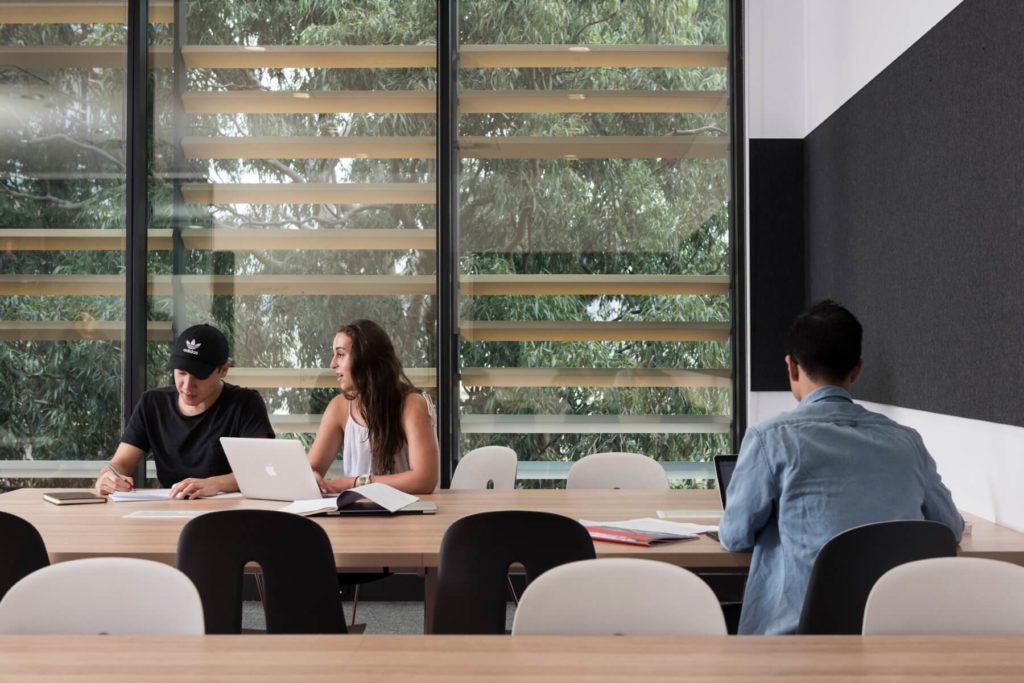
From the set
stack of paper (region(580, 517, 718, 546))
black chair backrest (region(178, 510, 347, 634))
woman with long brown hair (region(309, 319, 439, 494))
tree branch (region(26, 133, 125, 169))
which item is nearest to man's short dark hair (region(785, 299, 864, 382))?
stack of paper (region(580, 517, 718, 546))

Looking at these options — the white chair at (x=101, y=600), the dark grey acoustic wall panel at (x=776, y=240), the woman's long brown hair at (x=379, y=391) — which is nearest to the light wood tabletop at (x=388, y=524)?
the woman's long brown hair at (x=379, y=391)

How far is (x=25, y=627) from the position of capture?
2.01 meters

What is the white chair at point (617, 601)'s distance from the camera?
77.5 inches

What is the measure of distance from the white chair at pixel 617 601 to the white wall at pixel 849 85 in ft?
5.16

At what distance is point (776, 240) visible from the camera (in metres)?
5.35

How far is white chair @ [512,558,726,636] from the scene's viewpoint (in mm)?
1968

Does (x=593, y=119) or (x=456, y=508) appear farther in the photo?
(x=593, y=119)

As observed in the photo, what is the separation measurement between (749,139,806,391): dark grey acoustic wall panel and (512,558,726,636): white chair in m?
3.53

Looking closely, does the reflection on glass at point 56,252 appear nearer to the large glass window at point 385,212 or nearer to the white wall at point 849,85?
the large glass window at point 385,212

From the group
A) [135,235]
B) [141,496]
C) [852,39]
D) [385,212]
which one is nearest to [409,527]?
[141,496]

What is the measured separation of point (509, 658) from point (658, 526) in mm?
1405

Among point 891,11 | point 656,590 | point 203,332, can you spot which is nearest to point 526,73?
point 891,11

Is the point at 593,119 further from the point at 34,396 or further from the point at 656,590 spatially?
the point at 656,590

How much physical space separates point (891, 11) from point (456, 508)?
2.53 m
